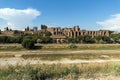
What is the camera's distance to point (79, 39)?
10006 centimetres

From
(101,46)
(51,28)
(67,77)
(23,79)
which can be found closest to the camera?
(23,79)

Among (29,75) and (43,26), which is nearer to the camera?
(29,75)

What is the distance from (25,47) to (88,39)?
42.6 metres

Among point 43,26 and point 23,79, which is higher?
point 43,26

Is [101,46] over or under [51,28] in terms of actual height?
under

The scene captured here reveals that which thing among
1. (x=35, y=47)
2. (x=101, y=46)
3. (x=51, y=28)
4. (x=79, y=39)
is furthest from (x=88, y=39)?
(x=51, y=28)

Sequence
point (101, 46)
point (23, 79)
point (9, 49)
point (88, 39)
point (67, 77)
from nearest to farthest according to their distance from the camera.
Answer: point (23, 79), point (67, 77), point (9, 49), point (101, 46), point (88, 39)

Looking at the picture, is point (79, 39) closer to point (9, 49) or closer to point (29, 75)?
point (9, 49)

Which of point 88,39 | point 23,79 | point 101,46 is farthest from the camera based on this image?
point 88,39

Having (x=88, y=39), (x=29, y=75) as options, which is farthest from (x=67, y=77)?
(x=88, y=39)

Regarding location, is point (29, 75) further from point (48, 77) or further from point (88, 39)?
point (88, 39)

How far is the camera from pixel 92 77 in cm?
1262

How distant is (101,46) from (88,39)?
2565 centimetres

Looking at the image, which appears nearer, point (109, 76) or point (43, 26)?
point (109, 76)
